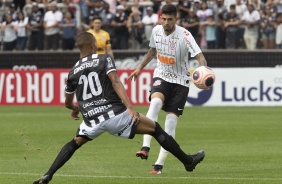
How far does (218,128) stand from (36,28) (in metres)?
12.1

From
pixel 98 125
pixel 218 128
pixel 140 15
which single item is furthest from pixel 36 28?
pixel 98 125

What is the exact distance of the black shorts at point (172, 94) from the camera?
12711 millimetres

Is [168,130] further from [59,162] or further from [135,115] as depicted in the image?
[59,162]

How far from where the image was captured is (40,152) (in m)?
15.5

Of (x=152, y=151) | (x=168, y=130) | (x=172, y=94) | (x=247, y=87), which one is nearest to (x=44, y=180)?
(x=168, y=130)

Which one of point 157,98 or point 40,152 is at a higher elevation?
point 157,98

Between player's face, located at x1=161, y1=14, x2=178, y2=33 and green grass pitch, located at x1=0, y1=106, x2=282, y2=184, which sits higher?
player's face, located at x1=161, y1=14, x2=178, y2=33

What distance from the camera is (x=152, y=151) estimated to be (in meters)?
A: 15.7

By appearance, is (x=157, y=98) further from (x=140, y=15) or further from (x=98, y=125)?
(x=140, y=15)

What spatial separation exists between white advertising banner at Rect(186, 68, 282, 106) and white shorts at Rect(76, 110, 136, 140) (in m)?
16.3

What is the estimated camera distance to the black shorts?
12711 millimetres

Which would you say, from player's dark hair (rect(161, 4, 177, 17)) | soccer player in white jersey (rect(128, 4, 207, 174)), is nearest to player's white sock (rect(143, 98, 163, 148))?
soccer player in white jersey (rect(128, 4, 207, 174))

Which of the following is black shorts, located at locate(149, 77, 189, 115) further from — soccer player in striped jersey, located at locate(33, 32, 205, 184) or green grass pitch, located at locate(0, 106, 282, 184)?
soccer player in striped jersey, located at locate(33, 32, 205, 184)

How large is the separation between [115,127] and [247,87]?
16.6 meters
